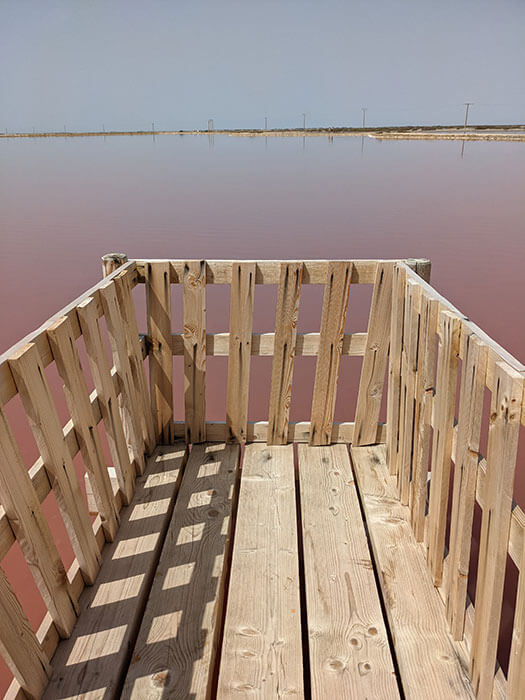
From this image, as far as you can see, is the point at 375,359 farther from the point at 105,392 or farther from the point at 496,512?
the point at 496,512

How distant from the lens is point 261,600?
6.93ft

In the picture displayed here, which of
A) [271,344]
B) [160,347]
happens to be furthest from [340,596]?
[160,347]

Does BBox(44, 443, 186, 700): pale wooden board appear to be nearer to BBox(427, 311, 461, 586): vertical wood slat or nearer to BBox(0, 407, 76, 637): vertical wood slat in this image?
BBox(0, 407, 76, 637): vertical wood slat

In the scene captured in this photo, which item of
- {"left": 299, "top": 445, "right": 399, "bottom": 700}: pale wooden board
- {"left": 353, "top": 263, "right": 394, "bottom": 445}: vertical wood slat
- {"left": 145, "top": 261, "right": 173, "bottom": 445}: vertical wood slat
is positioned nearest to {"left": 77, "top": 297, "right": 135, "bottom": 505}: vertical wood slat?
{"left": 145, "top": 261, "right": 173, "bottom": 445}: vertical wood slat

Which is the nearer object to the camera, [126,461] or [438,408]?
[438,408]

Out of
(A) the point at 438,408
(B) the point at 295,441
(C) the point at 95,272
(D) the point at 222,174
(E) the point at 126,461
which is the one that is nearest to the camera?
(A) the point at 438,408

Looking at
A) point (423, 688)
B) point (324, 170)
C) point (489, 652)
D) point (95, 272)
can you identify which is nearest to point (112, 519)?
point (423, 688)

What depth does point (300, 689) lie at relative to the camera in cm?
175

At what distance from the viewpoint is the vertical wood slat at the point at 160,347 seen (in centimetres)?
291

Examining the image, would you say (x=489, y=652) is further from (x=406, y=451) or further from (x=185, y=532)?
(x=185, y=532)

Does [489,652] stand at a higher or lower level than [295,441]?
higher

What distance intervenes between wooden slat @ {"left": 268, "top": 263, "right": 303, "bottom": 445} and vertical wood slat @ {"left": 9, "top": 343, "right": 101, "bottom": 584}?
1.29 metres

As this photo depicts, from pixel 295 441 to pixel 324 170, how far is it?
18.5 metres

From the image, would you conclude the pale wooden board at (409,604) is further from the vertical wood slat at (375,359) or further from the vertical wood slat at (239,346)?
the vertical wood slat at (239,346)
